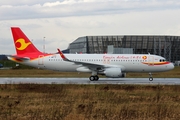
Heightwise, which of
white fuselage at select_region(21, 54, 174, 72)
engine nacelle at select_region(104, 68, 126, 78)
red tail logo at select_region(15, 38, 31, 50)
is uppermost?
red tail logo at select_region(15, 38, 31, 50)

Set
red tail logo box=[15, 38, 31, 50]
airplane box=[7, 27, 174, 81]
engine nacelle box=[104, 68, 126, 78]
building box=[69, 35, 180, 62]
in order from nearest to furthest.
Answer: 1. engine nacelle box=[104, 68, 126, 78]
2. airplane box=[7, 27, 174, 81]
3. red tail logo box=[15, 38, 31, 50]
4. building box=[69, 35, 180, 62]

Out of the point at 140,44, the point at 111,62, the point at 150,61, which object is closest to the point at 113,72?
the point at 111,62

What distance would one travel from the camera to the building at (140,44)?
9906 centimetres

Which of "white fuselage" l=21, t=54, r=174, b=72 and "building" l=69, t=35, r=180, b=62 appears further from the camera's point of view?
"building" l=69, t=35, r=180, b=62

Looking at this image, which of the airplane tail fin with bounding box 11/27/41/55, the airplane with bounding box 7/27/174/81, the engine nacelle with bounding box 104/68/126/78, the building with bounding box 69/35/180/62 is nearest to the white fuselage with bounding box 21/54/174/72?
the airplane with bounding box 7/27/174/81

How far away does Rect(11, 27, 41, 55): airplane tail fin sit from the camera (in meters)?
37.4

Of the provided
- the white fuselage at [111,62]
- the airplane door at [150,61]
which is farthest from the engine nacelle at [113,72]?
the airplane door at [150,61]

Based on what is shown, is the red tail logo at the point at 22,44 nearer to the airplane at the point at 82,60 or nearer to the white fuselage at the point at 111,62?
the airplane at the point at 82,60

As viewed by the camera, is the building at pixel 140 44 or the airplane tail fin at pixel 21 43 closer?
the airplane tail fin at pixel 21 43

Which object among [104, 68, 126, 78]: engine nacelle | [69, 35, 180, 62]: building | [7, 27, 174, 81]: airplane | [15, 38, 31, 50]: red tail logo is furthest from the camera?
[69, 35, 180, 62]: building

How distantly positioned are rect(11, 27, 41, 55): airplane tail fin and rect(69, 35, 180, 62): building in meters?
62.4

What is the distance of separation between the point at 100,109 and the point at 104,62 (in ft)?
74.6

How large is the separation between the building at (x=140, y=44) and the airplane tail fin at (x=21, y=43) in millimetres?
62446

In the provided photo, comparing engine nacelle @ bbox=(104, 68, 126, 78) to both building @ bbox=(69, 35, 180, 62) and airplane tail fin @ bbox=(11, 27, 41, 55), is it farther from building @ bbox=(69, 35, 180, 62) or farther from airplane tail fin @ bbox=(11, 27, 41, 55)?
building @ bbox=(69, 35, 180, 62)
